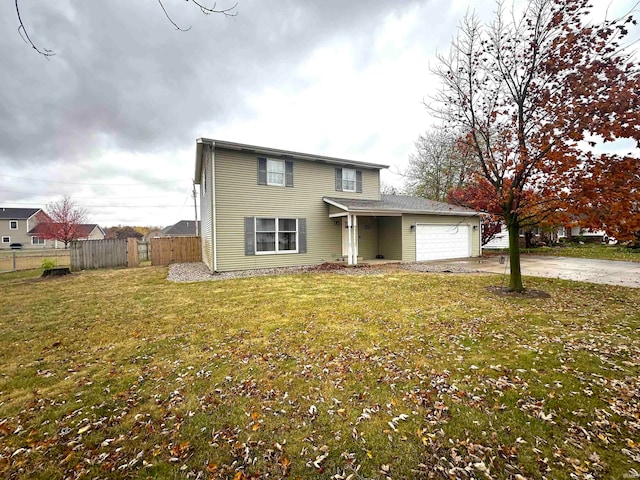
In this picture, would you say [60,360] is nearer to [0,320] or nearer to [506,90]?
[0,320]

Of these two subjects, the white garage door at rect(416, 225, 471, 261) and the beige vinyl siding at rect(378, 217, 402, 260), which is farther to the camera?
the white garage door at rect(416, 225, 471, 261)

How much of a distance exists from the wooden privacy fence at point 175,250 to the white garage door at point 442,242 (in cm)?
1297

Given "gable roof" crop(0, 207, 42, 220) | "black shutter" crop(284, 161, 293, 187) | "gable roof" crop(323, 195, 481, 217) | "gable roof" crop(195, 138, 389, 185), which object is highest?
"gable roof" crop(0, 207, 42, 220)

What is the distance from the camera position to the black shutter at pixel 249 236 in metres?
12.3

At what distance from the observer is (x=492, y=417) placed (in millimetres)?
2637

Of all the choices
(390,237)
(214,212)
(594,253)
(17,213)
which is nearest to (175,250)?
(214,212)

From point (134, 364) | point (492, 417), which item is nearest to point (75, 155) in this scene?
point (134, 364)

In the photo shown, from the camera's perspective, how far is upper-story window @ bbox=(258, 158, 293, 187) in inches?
496

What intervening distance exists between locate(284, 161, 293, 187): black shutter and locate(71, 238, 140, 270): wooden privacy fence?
922 cm

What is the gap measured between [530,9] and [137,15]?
335 inches

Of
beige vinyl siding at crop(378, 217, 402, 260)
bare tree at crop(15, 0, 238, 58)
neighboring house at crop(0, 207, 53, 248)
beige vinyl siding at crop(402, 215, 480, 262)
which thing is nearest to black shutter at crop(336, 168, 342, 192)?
beige vinyl siding at crop(378, 217, 402, 260)

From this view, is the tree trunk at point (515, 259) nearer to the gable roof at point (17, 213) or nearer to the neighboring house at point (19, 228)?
the neighboring house at point (19, 228)

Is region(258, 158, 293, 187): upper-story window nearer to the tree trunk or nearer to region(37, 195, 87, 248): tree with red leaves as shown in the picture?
the tree trunk

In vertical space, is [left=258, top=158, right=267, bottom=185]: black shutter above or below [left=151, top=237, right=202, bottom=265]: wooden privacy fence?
above
